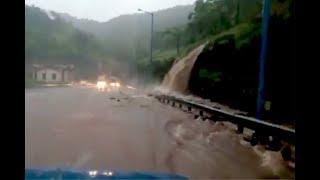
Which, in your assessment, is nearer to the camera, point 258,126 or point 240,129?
point 258,126

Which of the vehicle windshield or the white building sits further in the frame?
the white building

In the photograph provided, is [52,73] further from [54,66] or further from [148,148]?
[148,148]

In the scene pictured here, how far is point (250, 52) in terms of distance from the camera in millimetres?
26547

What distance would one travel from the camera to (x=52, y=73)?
12756cm

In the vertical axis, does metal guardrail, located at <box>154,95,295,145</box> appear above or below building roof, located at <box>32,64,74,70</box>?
below

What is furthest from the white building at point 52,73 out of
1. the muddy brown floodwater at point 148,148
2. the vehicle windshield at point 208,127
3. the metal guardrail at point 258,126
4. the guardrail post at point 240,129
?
the guardrail post at point 240,129

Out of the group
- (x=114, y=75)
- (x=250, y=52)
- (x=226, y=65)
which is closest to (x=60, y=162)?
(x=250, y=52)

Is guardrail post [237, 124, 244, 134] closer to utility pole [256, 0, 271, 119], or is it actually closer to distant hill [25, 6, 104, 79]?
utility pole [256, 0, 271, 119]

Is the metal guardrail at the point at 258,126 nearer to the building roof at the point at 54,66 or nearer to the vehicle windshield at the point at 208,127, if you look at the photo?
the vehicle windshield at the point at 208,127

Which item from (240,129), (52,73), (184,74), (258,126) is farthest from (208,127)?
(52,73)

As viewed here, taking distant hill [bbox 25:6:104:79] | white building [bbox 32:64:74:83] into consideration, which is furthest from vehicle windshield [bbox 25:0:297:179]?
distant hill [bbox 25:6:104:79]

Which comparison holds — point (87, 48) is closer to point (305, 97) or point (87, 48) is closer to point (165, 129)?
point (165, 129)

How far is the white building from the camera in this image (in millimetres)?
122250
